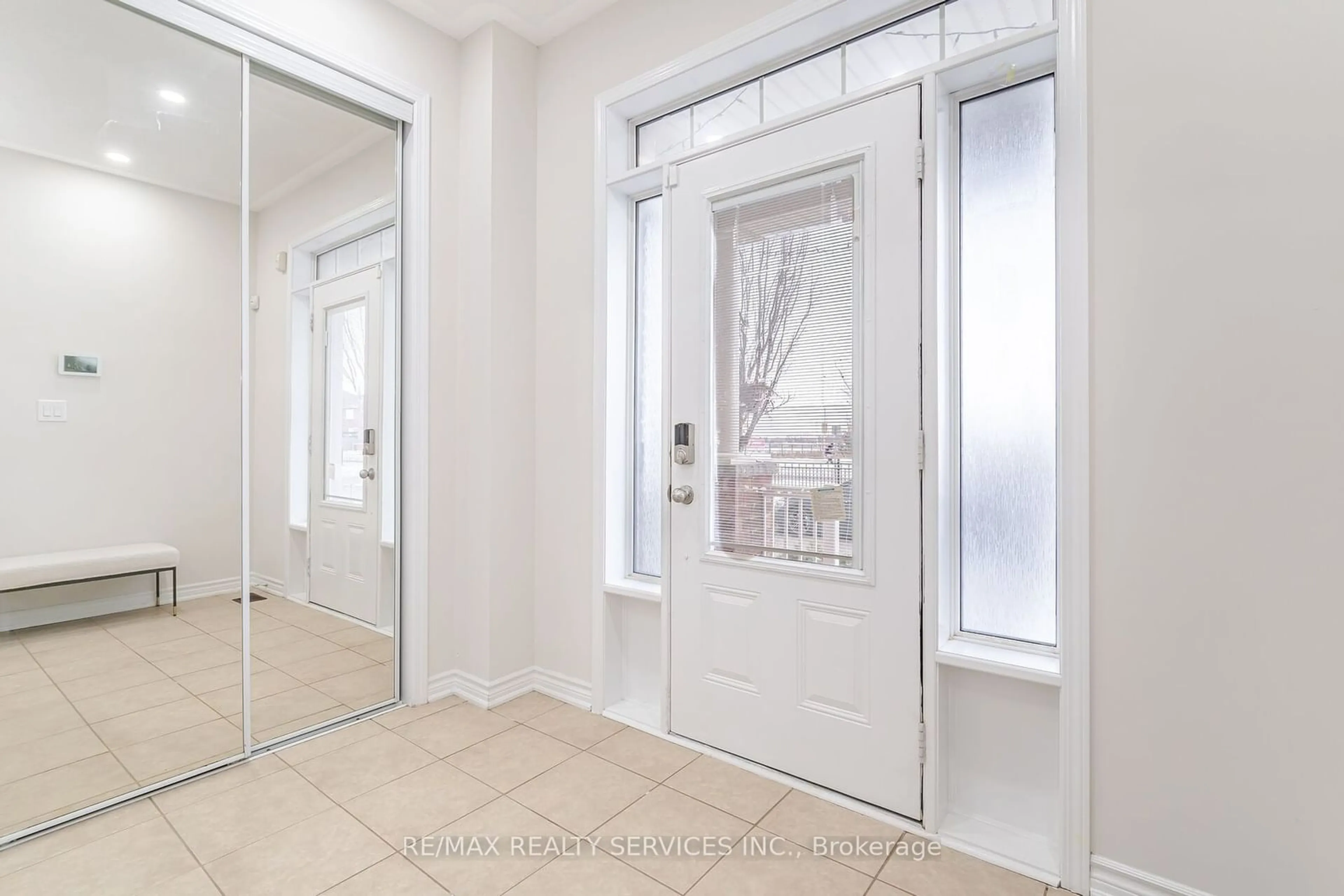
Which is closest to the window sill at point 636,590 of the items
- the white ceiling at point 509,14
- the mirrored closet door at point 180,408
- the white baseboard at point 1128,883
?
the mirrored closet door at point 180,408

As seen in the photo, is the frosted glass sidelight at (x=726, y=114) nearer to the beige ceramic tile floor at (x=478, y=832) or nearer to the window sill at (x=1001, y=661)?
the window sill at (x=1001, y=661)

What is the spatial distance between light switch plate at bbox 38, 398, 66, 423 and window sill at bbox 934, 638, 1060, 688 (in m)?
2.71

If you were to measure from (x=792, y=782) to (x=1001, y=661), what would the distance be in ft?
2.65

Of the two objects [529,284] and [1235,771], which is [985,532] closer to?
[1235,771]

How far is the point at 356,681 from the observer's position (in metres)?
2.59

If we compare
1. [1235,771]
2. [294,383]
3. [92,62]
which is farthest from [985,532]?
[92,62]

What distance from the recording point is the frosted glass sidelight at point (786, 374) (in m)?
2.00

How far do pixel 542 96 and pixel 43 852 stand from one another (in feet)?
10.4

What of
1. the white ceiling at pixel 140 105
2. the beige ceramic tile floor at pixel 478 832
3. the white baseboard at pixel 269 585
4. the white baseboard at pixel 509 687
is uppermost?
the white ceiling at pixel 140 105

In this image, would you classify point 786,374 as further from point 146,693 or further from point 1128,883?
point 146,693

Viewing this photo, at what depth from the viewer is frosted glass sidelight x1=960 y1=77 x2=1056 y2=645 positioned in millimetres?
1769

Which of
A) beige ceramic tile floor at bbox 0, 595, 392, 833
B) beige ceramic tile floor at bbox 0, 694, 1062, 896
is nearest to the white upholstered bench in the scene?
beige ceramic tile floor at bbox 0, 595, 392, 833

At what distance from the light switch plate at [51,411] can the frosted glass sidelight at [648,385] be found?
1.88m

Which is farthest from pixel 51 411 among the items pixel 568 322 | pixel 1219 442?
pixel 1219 442
